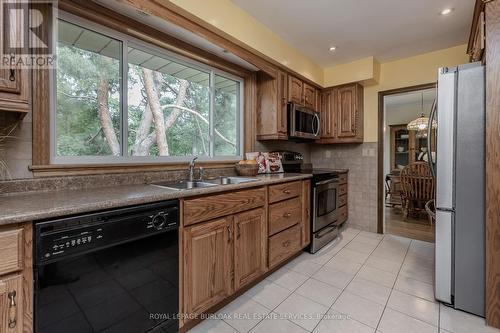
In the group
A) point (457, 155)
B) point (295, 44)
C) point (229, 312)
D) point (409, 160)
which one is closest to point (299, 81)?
point (295, 44)

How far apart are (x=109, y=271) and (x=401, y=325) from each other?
1.83 m

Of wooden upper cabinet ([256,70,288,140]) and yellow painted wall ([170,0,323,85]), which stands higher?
yellow painted wall ([170,0,323,85])

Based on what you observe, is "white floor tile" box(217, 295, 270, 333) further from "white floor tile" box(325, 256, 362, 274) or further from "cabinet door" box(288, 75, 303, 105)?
"cabinet door" box(288, 75, 303, 105)

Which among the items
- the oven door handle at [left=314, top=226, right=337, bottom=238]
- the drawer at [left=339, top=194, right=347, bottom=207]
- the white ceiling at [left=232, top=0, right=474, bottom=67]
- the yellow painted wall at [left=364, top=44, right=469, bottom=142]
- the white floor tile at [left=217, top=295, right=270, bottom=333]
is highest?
the white ceiling at [left=232, top=0, right=474, bottom=67]

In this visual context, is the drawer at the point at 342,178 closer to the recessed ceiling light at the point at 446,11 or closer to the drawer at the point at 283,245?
the drawer at the point at 283,245

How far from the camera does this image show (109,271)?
1105 mm

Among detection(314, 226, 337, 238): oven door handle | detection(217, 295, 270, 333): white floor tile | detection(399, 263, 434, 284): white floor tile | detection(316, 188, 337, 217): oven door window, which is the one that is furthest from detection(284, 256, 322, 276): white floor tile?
detection(399, 263, 434, 284): white floor tile

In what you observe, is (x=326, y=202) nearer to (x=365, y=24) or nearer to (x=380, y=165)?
(x=380, y=165)

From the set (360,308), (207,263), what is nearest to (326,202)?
(360,308)

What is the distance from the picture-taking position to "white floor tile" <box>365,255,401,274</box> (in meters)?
2.32

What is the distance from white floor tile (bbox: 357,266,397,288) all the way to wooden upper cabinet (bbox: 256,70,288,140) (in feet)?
5.57

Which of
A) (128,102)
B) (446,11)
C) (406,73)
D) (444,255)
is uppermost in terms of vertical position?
(446,11)

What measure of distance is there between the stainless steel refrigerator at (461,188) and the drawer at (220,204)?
1.41 m

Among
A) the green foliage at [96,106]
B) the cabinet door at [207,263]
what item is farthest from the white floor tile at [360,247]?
the green foliage at [96,106]
